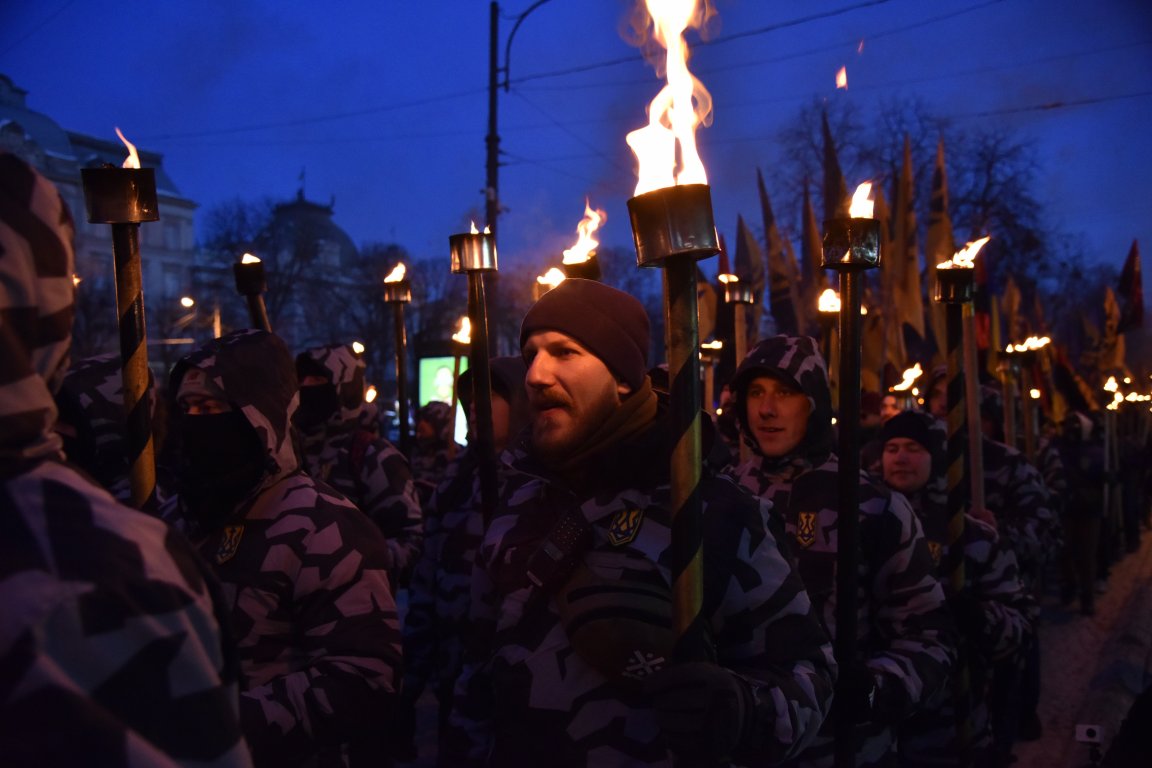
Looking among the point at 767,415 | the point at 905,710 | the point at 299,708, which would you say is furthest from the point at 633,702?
the point at 767,415

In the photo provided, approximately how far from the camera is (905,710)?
349 cm

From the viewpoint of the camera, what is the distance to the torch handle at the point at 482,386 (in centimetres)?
393

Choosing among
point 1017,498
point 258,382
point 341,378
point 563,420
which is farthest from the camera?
point 1017,498

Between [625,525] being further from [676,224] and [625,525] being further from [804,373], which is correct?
[804,373]

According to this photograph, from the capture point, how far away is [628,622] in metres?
2.40

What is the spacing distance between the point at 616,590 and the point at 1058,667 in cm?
908

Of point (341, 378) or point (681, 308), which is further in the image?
point (341, 378)

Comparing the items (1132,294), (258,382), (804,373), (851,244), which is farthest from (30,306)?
(1132,294)

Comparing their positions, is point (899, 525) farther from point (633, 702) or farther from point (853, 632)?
point (633, 702)

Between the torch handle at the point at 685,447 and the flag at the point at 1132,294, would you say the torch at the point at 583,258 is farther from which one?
the flag at the point at 1132,294

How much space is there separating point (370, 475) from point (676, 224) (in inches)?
153

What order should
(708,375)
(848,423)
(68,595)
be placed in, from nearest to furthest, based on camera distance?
(68,595)
(848,423)
(708,375)

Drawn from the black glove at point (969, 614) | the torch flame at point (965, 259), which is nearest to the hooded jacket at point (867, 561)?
the black glove at point (969, 614)

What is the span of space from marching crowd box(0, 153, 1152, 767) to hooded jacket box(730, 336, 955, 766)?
1cm
